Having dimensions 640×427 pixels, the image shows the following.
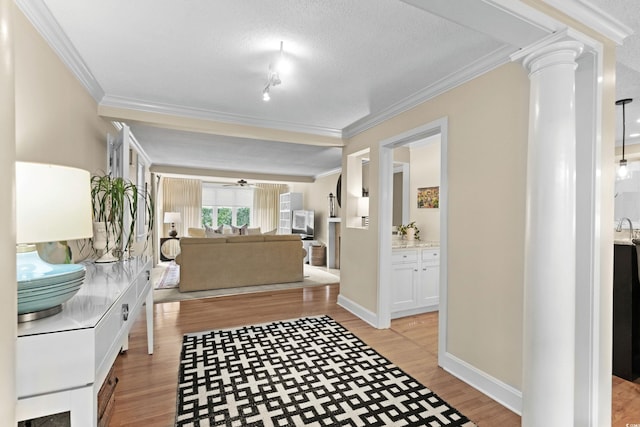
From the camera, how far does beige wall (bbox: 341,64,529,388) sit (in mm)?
1951

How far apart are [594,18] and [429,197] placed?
3.11m

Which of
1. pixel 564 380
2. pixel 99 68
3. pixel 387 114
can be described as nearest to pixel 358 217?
pixel 387 114

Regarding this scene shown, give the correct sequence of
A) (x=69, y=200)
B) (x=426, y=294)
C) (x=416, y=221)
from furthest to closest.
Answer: (x=416, y=221) < (x=426, y=294) < (x=69, y=200)

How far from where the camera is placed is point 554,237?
1.45 meters

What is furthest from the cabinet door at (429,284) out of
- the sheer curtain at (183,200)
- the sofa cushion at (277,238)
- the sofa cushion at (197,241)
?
the sheer curtain at (183,200)

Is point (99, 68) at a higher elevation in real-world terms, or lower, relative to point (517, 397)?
higher

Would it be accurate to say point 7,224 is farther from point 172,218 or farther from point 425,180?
point 172,218

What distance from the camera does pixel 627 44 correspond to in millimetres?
1795

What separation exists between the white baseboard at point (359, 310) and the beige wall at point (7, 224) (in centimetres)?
315

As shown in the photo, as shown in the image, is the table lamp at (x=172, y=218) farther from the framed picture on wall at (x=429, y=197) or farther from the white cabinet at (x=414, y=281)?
the white cabinet at (x=414, y=281)

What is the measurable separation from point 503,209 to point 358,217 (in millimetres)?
2228

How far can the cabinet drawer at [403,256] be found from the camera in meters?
3.60

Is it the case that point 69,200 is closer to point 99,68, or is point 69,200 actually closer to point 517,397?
point 99,68

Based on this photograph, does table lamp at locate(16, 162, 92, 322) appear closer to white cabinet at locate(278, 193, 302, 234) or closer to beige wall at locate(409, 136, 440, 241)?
beige wall at locate(409, 136, 440, 241)
